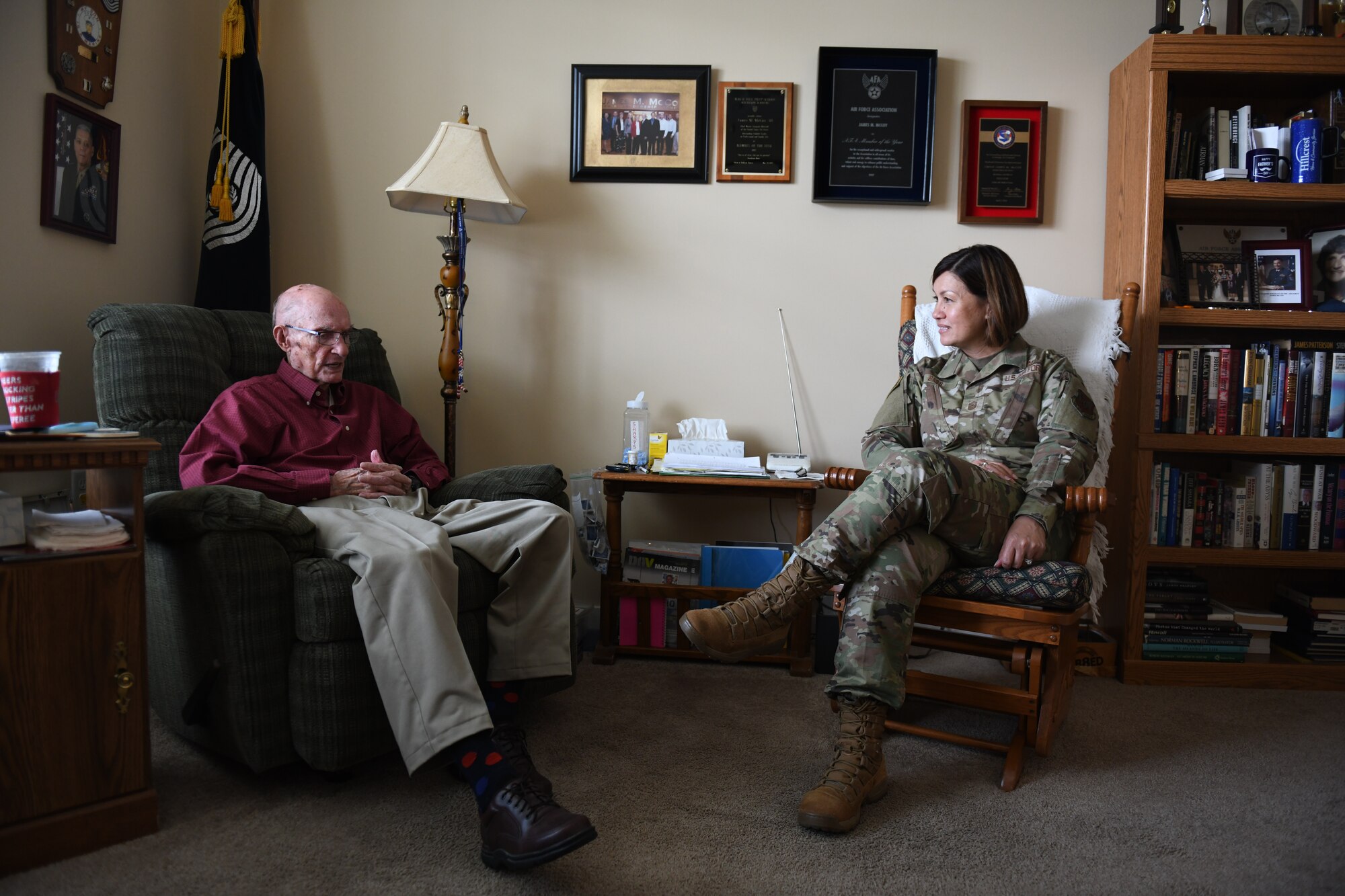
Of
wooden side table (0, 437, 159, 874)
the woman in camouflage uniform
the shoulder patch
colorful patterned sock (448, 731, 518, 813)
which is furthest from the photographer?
the shoulder patch

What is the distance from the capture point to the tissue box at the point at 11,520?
135 centimetres

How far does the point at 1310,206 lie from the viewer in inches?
103

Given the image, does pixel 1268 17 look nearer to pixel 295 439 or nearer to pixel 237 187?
pixel 295 439

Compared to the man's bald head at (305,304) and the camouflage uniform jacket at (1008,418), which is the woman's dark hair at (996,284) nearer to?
the camouflage uniform jacket at (1008,418)

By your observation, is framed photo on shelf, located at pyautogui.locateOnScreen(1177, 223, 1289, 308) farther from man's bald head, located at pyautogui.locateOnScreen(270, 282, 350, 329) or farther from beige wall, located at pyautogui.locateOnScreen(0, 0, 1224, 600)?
man's bald head, located at pyautogui.locateOnScreen(270, 282, 350, 329)

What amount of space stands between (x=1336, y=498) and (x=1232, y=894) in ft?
5.42

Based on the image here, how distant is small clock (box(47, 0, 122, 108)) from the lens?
198 cm

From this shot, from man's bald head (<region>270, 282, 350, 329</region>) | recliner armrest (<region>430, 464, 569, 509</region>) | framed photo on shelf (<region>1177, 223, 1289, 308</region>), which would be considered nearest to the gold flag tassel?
man's bald head (<region>270, 282, 350, 329</region>)

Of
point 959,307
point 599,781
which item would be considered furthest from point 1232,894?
point 959,307

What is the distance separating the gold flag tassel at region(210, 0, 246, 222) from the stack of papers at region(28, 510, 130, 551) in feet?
4.58

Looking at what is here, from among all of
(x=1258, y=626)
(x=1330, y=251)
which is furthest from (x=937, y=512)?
(x=1330, y=251)

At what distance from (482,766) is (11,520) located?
867 millimetres

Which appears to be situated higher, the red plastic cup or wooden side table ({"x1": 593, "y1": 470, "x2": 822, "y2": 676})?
the red plastic cup

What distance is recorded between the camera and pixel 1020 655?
1802 millimetres
